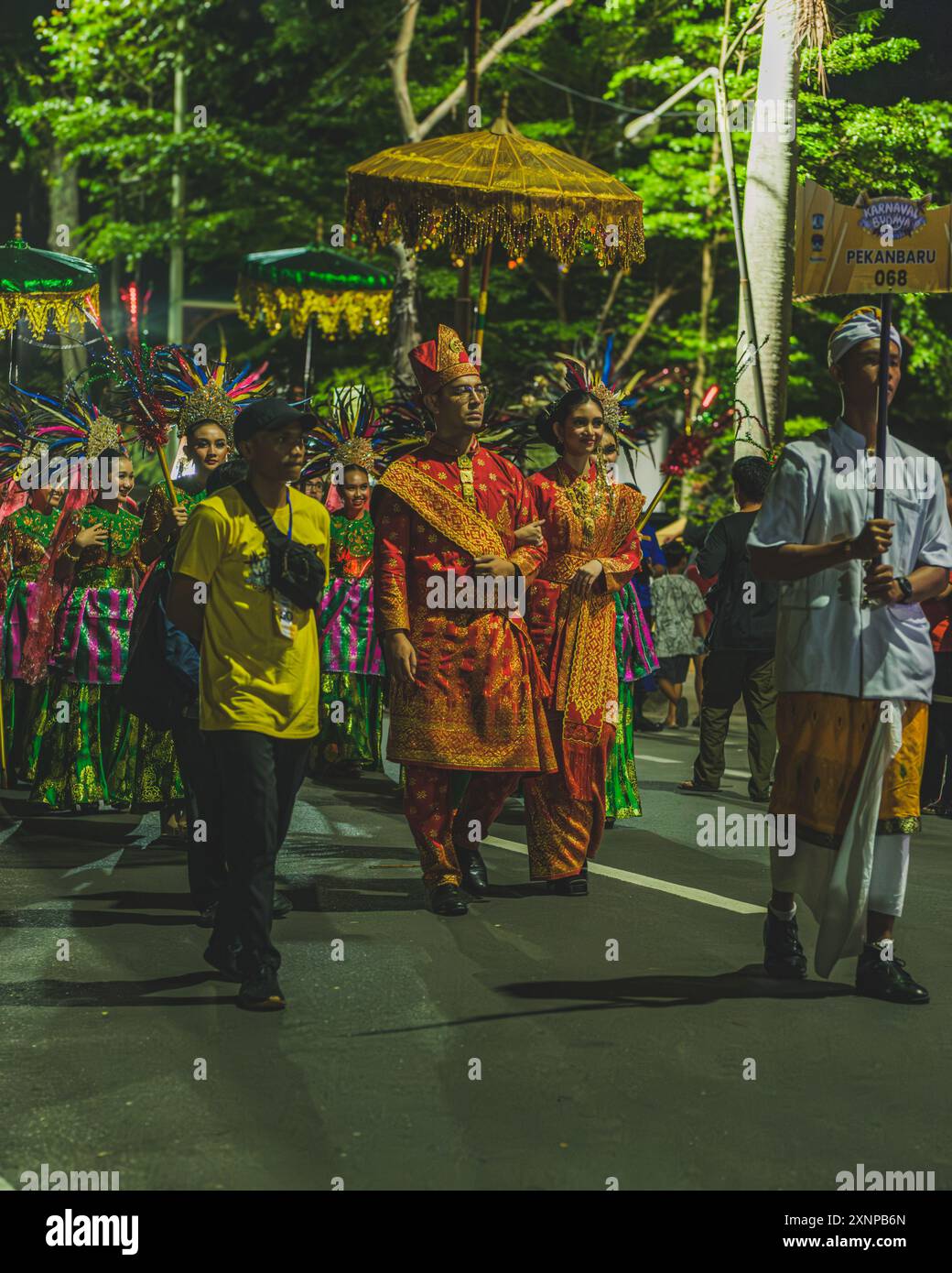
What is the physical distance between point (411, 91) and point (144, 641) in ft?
67.3

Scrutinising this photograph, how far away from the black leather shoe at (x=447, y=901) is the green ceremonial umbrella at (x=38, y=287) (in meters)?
6.83

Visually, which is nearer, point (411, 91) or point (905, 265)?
point (905, 265)

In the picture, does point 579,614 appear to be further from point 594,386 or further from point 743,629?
point 743,629

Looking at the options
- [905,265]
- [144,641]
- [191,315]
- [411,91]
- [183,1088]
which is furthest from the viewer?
[191,315]

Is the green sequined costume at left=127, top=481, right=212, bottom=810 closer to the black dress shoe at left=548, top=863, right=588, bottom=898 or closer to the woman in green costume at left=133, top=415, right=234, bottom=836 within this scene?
the woman in green costume at left=133, top=415, right=234, bottom=836

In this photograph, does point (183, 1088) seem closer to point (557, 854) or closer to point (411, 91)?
point (557, 854)

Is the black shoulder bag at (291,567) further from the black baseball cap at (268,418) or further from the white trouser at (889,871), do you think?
the white trouser at (889,871)

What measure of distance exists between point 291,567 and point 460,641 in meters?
1.64

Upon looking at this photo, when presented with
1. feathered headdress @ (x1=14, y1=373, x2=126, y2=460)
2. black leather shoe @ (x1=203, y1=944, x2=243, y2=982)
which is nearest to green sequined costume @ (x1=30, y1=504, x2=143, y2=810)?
feathered headdress @ (x1=14, y1=373, x2=126, y2=460)

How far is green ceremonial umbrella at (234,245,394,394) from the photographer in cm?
2064

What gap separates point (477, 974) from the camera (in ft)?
20.8

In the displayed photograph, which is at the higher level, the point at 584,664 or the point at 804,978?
the point at 584,664

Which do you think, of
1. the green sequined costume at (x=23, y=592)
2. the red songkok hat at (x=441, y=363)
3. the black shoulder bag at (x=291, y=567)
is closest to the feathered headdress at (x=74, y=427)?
the green sequined costume at (x=23, y=592)
